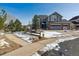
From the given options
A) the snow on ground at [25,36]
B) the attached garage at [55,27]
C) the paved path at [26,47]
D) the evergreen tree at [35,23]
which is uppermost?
the evergreen tree at [35,23]

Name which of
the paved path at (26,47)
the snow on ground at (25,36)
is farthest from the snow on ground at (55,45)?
the snow on ground at (25,36)

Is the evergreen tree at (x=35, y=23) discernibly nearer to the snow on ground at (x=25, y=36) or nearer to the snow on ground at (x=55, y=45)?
the snow on ground at (x=25, y=36)

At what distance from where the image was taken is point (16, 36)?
7.59ft

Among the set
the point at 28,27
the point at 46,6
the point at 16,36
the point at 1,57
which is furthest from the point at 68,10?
the point at 1,57

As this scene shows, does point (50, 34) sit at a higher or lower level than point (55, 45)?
higher

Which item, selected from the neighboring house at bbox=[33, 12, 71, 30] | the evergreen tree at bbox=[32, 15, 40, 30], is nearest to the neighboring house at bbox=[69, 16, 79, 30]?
the neighboring house at bbox=[33, 12, 71, 30]

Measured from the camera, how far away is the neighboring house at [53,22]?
2.28 meters

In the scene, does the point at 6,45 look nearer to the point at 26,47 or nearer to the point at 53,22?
the point at 26,47

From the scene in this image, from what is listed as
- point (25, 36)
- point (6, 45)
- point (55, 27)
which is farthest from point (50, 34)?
point (6, 45)

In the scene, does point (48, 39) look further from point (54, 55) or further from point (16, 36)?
point (16, 36)

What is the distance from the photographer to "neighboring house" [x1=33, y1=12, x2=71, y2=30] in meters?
2.28

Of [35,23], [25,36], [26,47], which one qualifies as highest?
[35,23]

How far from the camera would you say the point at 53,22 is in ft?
7.61

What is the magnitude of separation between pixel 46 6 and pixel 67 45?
42 centimetres
